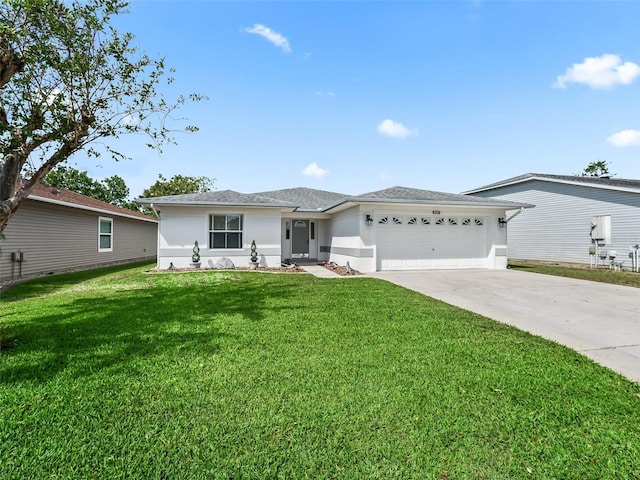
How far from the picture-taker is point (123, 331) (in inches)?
169

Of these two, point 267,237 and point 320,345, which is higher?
point 267,237

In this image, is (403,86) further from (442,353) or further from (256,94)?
(442,353)

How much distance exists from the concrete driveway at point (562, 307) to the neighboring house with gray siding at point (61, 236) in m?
11.8

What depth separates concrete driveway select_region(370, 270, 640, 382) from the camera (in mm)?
3842

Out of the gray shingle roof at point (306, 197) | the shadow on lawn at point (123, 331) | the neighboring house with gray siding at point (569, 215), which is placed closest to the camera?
the shadow on lawn at point (123, 331)

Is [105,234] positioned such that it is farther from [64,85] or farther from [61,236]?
[64,85]

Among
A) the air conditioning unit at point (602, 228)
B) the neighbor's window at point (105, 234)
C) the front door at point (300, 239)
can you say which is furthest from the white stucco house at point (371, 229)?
the air conditioning unit at point (602, 228)

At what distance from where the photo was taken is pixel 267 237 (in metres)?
12.6

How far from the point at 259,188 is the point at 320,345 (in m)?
19.0

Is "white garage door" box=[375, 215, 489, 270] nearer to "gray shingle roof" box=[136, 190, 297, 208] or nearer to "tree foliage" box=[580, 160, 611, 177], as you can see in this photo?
"gray shingle roof" box=[136, 190, 297, 208]

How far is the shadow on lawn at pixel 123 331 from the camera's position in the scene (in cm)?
322

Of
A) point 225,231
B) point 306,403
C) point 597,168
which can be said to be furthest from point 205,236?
point 597,168

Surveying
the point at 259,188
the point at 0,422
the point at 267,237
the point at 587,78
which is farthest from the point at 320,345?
the point at 259,188

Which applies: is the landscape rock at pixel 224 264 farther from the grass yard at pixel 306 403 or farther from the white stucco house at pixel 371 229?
the grass yard at pixel 306 403
